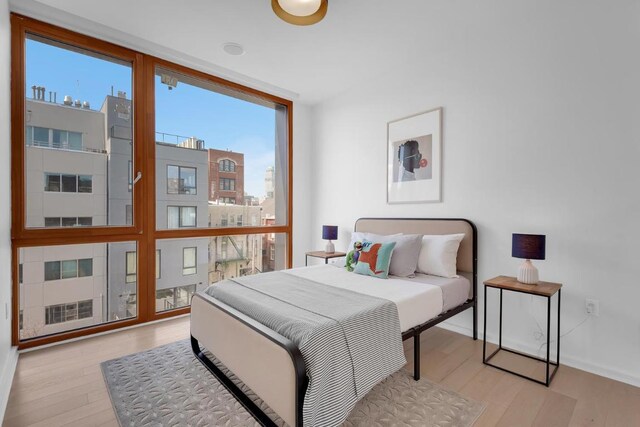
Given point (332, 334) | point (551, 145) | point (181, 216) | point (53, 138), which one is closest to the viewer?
point (332, 334)

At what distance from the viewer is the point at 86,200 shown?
2.88m

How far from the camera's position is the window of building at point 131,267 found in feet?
10.2

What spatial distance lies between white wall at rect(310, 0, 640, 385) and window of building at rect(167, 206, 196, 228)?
2.53m

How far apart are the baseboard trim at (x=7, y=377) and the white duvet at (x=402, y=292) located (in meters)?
2.04

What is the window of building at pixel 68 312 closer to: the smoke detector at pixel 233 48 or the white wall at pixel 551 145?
the smoke detector at pixel 233 48

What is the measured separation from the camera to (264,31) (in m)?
2.83

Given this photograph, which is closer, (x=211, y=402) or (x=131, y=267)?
(x=211, y=402)

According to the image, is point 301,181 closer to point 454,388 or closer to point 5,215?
point 5,215

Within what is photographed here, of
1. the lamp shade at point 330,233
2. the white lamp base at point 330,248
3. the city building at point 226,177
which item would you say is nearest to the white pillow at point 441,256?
the lamp shade at point 330,233

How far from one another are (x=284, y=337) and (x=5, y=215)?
7.66 ft

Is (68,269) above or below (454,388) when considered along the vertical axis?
above

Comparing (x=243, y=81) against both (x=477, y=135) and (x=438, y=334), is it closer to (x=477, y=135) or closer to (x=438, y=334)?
(x=477, y=135)

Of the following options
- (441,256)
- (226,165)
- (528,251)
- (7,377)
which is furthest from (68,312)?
(528,251)

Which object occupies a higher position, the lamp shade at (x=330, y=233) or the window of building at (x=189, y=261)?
the lamp shade at (x=330, y=233)
